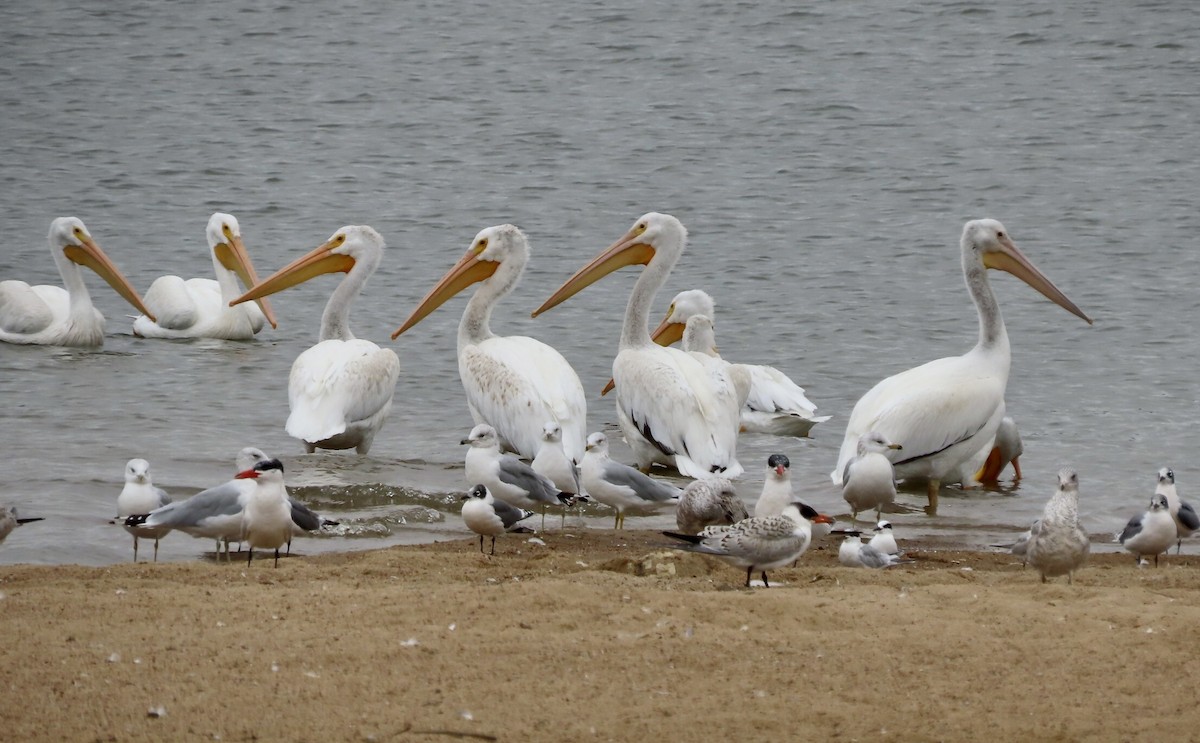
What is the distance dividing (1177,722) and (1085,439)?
603 centimetres

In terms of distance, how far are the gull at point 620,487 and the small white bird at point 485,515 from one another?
76 cm

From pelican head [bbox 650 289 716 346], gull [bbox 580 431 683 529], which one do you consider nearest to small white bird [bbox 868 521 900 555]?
gull [bbox 580 431 683 529]

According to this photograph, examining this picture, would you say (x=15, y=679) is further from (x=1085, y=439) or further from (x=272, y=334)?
(x=272, y=334)

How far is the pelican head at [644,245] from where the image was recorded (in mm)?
9938

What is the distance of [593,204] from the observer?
16.4 metres

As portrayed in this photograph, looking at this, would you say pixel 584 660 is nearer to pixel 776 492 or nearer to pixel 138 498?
pixel 776 492

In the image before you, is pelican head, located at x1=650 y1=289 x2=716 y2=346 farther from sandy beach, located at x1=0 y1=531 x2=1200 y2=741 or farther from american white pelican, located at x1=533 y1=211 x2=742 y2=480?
sandy beach, located at x1=0 y1=531 x2=1200 y2=741

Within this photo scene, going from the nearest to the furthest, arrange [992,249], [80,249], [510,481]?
[510,481] → [992,249] → [80,249]

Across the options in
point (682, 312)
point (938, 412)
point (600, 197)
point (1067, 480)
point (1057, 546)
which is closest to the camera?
point (1057, 546)

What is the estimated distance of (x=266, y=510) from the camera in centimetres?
572

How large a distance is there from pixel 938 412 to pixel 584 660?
4.27 meters

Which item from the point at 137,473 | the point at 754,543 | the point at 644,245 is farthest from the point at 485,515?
the point at 644,245

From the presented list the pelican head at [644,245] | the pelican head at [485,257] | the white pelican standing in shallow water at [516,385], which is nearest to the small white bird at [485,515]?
the white pelican standing in shallow water at [516,385]

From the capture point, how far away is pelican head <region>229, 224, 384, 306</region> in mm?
10414
